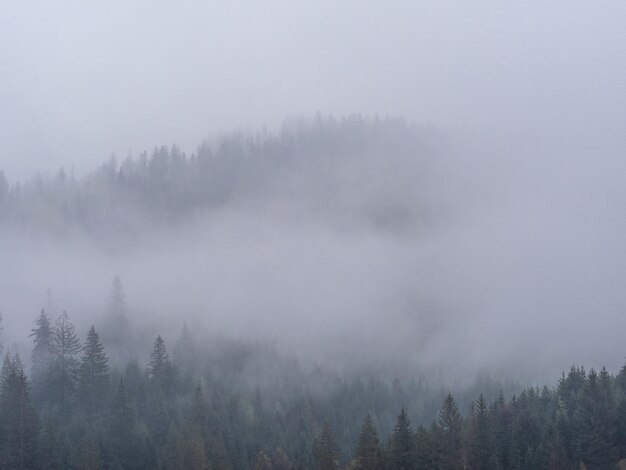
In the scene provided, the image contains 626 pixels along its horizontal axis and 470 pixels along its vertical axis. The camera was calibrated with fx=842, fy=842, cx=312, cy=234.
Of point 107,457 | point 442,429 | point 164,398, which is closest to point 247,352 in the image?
point 164,398

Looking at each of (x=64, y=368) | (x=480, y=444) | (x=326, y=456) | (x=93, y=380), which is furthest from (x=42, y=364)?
(x=480, y=444)

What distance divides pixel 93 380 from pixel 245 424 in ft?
77.8

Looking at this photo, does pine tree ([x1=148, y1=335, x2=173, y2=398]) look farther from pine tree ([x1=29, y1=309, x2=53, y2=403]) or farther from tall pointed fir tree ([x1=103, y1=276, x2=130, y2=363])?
tall pointed fir tree ([x1=103, y1=276, x2=130, y2=363])

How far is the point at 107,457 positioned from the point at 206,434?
1556cm

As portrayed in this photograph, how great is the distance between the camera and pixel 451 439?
81000 mm

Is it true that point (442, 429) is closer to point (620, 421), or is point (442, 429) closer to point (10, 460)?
point (620, 421)

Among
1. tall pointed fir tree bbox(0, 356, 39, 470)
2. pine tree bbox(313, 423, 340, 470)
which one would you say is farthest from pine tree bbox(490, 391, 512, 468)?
tall pointed fir tree bbox(0, 356, 39, 470)

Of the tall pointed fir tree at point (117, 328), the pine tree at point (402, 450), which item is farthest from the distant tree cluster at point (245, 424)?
the tall pointed fir tree at point (117, 328)

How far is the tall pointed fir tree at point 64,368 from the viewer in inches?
4651

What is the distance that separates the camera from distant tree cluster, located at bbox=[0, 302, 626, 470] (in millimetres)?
81875

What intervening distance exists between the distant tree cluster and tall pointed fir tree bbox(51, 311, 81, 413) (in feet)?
0.65

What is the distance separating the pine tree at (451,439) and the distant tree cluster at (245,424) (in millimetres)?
135

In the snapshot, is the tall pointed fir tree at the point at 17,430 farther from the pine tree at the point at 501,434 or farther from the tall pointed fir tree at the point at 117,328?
the tall pointed fir tree at the point at 117,328

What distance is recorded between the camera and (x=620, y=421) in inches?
3452
